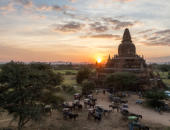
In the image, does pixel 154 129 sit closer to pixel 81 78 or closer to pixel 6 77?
pixel 6 77

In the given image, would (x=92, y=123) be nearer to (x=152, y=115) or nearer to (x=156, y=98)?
(x=152, y=115)

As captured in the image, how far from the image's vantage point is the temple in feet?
167

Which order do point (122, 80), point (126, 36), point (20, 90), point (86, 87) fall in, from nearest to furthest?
point (20, 90) < point (122, 80) < point (86, 87) < point (126, 36)

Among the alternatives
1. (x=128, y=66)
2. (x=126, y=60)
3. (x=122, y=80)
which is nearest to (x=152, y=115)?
(x=122, y=80)

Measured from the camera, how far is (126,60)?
53688 mm

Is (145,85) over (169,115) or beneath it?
over

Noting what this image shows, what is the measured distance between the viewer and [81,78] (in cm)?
6084

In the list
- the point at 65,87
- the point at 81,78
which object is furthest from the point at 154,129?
the point at 81,78

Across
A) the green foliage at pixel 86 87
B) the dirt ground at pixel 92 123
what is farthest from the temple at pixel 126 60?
the dirt ground at pixel 92 123

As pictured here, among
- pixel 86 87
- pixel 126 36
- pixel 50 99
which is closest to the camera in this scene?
pixel 50 99

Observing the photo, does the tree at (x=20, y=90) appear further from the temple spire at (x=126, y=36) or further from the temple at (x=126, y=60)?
the temple spire at (x=126, y=36)

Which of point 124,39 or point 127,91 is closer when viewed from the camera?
point 127,91

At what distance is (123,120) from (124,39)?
4553 cm

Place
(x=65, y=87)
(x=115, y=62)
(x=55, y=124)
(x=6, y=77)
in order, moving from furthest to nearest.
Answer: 1. (x=115, y=62)
2. (x=65, y=87)
3. (x=55, y=124)
4. (x=6, y=77)
